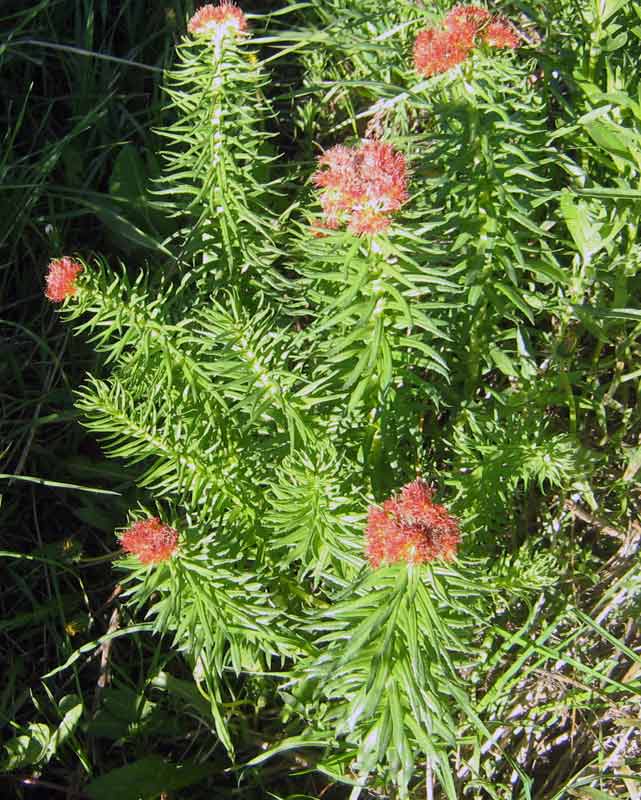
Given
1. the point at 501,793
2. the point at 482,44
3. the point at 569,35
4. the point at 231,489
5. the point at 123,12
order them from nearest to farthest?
the point at 482,44
the point at 231,489
the point at 501,793
the point at 569,35
the point at 123,12

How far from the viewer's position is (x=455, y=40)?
2246mm

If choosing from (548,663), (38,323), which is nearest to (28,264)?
(38,323)

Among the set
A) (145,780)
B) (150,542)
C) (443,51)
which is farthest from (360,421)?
(145,780)

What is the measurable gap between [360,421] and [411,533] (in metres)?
0.88

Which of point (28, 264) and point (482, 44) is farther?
point (28, 264)

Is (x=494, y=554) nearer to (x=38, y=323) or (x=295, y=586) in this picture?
(x=295, y=586)

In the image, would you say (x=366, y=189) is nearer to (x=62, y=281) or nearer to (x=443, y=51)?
(x=443, y=51)

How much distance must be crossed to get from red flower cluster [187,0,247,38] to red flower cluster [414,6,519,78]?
0.54 m

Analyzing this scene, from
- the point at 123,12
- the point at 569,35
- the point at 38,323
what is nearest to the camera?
the point at 569,35

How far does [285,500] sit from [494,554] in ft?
3.38

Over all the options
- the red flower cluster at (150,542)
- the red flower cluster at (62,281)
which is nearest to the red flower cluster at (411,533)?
the red flower cluster at (150,542)

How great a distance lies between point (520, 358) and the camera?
9.68 ft

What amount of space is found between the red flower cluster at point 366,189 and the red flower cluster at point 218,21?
2.36 feet

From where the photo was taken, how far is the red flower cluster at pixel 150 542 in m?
2.15
